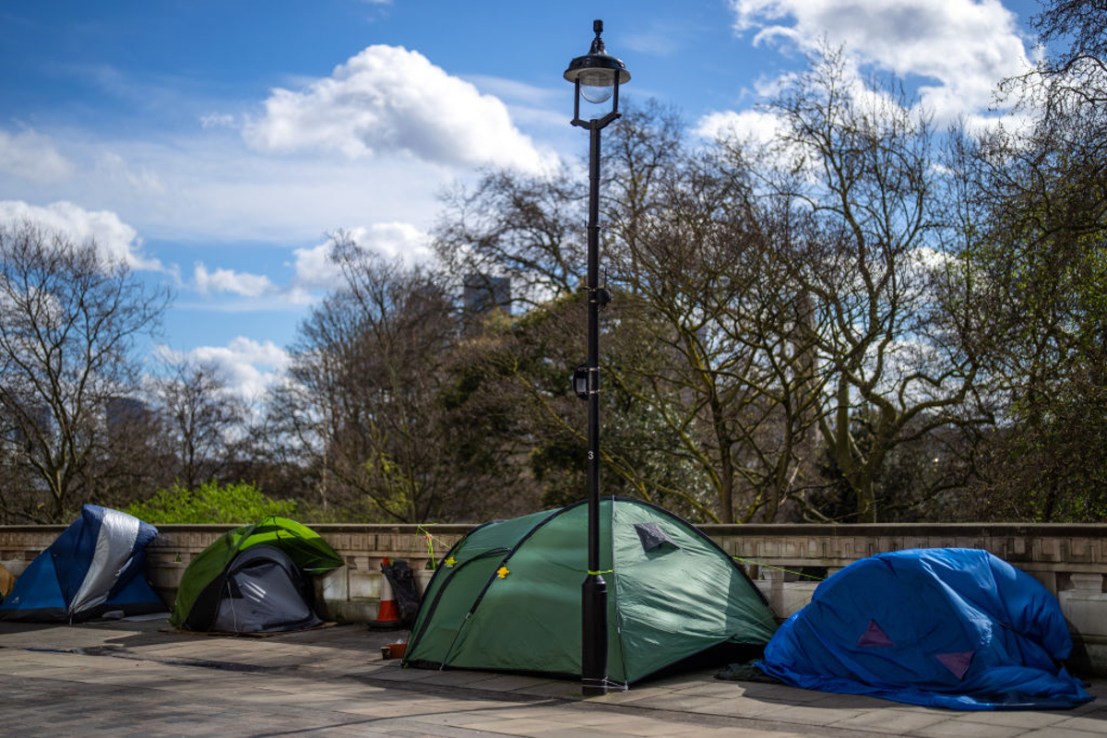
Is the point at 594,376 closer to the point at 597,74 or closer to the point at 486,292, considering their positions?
the point at 597,74

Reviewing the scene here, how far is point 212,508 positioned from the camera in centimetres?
2558

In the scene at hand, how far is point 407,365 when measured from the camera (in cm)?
3272

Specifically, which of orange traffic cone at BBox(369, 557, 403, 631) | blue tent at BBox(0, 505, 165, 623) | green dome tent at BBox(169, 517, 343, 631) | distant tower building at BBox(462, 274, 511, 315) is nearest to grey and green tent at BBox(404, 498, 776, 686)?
orange traffic cone at BBox(369, 557, 403, 631)

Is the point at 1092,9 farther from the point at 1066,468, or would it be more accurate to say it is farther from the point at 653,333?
the point at 653,333

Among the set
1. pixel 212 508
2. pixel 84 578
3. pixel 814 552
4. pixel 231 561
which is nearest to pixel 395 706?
pixel 814 552

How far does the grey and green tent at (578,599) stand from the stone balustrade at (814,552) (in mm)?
555

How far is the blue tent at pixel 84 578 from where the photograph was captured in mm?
16625

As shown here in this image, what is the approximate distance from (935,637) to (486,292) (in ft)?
80.6

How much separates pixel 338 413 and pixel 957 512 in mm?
23660

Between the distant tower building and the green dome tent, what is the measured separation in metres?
16.6

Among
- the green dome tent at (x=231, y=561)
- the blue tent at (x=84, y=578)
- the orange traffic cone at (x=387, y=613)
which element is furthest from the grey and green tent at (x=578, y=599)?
the blue tent at (x=84, y=578)

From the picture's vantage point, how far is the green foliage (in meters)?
25.3

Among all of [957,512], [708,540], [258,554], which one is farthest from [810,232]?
[258,554]

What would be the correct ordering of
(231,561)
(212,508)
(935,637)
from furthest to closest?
(212,508) < (231,561) < (935,637)
